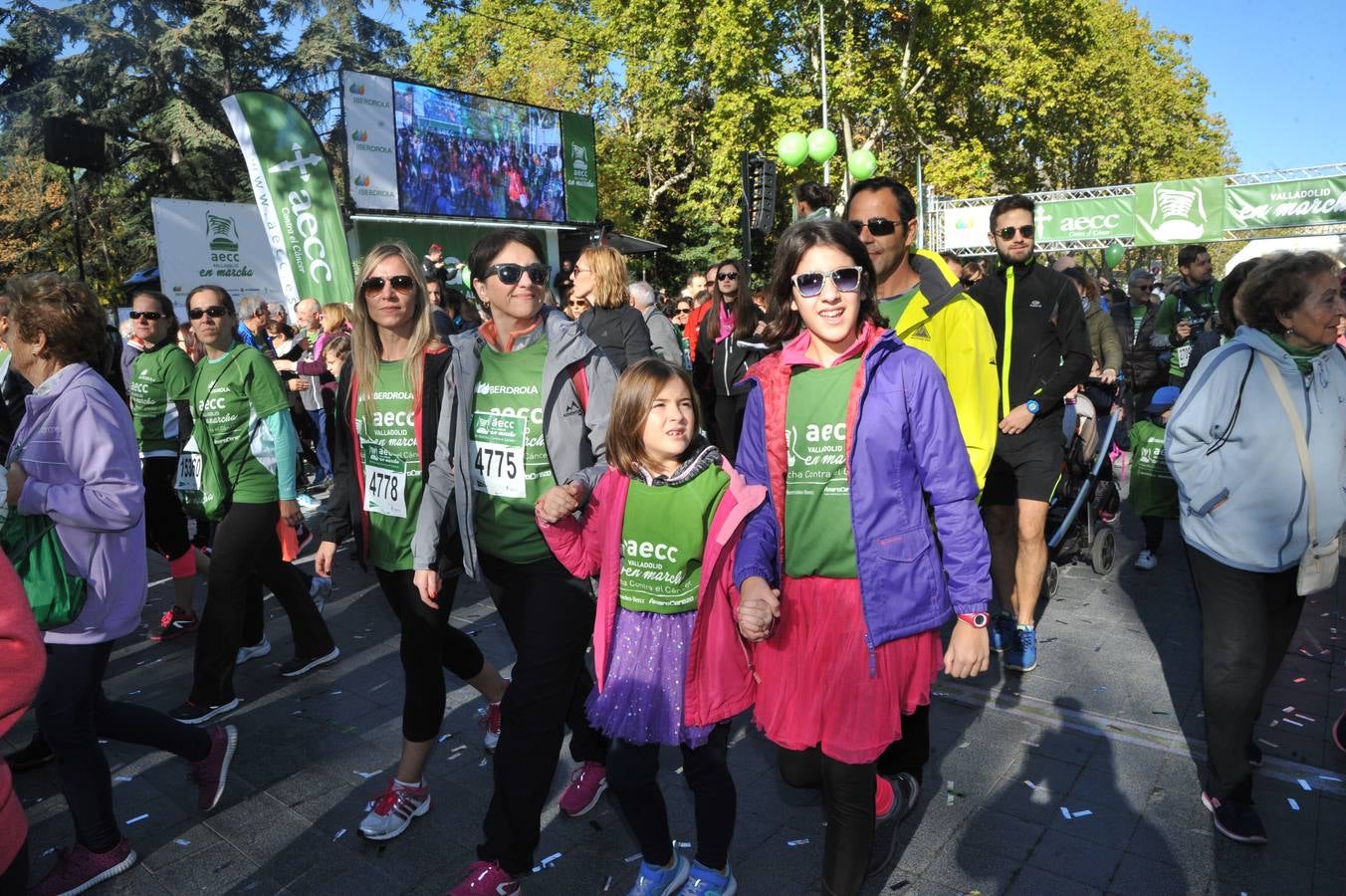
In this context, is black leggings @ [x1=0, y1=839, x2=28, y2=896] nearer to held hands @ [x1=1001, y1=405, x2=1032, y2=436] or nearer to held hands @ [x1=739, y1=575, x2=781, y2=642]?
held hands @ [x1=739, y1=575, x2=781, y2=642]

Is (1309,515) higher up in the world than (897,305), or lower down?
lower down

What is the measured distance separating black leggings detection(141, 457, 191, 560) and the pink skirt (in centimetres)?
433

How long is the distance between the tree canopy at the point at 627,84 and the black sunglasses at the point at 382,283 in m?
26.9

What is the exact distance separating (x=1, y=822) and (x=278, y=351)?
968 centimetres

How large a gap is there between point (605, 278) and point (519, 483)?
10.5 ft

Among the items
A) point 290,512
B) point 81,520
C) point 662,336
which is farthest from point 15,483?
point 662,336

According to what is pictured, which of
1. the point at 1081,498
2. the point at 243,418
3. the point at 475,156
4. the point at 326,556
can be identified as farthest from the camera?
the point at 475,156

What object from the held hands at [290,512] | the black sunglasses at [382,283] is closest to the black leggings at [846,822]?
the black sunglasses at [382,283]

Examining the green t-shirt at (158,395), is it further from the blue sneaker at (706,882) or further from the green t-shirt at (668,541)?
the blue sneaker at (706,882)

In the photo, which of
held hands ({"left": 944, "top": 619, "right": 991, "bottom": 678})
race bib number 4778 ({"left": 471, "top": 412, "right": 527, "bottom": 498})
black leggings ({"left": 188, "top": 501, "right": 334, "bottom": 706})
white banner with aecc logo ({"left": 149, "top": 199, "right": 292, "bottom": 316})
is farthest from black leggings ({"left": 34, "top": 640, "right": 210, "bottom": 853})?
white banner with aecc logo ({"left": 149, "top": 199, "right": 292, "bottom": 316})

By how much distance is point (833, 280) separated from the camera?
250 cm

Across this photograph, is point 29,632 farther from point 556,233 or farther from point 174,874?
point 556,233

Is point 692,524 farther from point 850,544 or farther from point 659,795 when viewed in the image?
point 659,795

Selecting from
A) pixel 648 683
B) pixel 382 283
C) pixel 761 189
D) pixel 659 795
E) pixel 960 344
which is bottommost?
pixel 659 795
